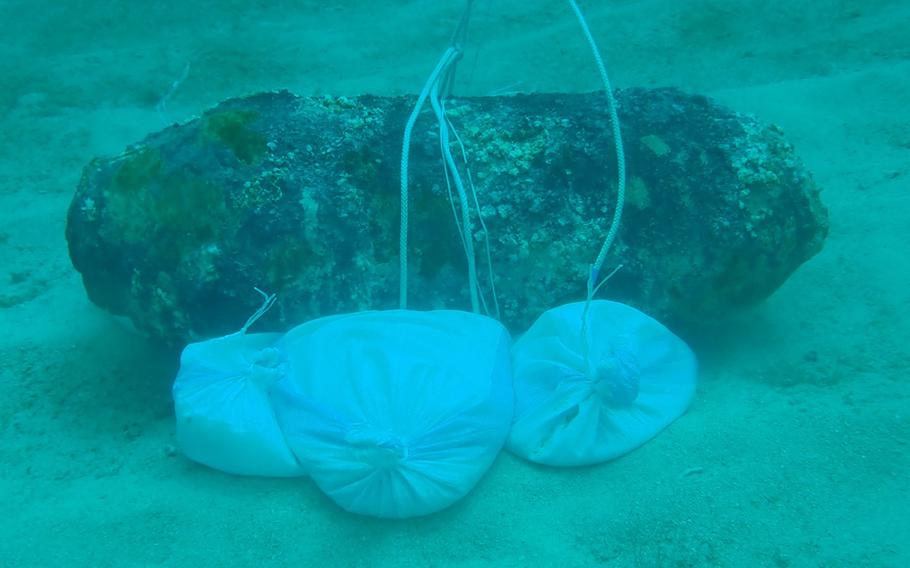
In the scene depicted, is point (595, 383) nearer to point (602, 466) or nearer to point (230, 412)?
point (602, 466)

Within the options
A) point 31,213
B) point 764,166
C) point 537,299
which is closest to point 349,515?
point 537,299

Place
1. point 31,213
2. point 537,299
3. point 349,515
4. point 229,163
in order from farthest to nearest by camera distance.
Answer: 1. point 31,213
2. point 537,299
3. point 229,163
4. point 349,515

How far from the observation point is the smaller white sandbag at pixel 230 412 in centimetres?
208

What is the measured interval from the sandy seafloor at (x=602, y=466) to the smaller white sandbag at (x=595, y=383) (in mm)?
70

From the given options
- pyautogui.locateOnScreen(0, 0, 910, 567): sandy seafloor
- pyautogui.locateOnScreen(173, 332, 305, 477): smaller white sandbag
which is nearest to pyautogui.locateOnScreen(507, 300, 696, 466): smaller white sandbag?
pyautogui.locateOnScreen(0, 0, 910, 567): sandy seafloor

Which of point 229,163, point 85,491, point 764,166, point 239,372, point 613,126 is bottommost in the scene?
point 85,491

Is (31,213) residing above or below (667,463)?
above

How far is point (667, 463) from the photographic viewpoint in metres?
2.06

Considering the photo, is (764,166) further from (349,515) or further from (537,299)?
(349,515)

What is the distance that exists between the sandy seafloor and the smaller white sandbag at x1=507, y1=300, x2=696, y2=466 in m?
0.07

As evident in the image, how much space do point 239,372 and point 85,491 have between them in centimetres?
59

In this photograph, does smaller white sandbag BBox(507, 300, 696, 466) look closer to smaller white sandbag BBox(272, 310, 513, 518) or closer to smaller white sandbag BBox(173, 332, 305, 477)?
smaller white sandbag BBox(272, 310, 513, 518)

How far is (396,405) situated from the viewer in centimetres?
204

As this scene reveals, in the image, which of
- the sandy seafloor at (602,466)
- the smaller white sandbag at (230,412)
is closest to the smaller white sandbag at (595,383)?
the sandy seafloor at (602,466)
